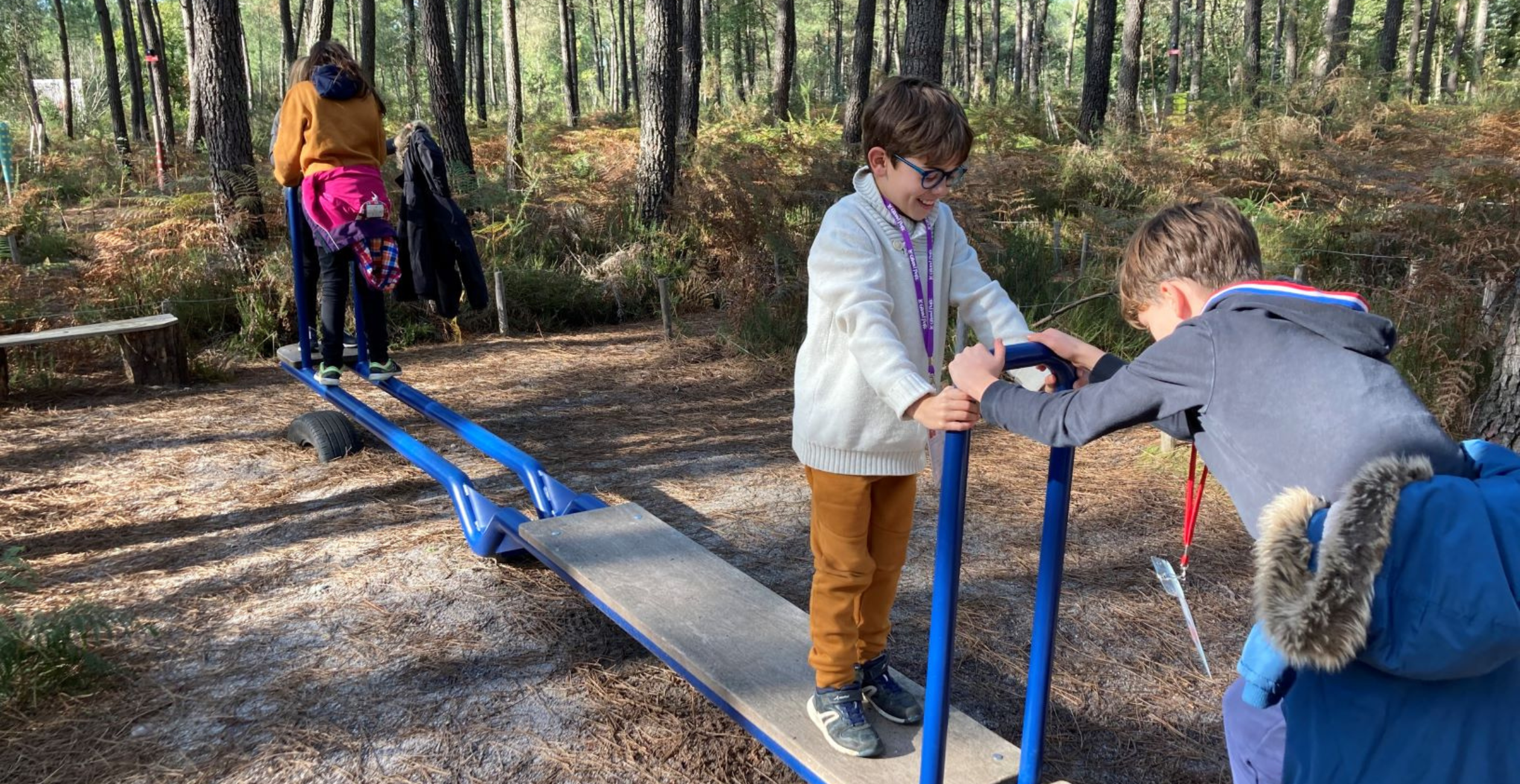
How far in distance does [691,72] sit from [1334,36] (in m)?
13.7

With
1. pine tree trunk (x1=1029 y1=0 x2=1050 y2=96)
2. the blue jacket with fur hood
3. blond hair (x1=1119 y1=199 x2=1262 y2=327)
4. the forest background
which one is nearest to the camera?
the blue jacket with fur hood

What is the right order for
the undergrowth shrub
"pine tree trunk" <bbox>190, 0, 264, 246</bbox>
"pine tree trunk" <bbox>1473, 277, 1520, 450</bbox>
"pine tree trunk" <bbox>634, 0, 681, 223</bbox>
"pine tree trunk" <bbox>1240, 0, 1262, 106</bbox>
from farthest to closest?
"pine tree trunk" <bbox>1240, 0, 1262, 106</bbox> < "pine tree trunk" <bbox>634, 0, 681, 223</bbox> < "pine tree trunk" <bbox>190, 0, 264, 246</bbox> < "pine tree trunk" <bbox>1473, 277, 1520, 450</bbox> < the undergrowth shrub

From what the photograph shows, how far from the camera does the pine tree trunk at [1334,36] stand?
55.6 ft

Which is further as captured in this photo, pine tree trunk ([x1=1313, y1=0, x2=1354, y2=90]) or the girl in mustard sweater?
pine tree trunk ([x1=1313, y1=0, x2=1354, y2=90])

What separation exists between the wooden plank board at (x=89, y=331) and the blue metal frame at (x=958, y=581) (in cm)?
627

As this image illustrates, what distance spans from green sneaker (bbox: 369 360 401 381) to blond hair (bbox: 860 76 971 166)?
3955 millimetres

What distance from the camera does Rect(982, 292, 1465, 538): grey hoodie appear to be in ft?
4.90

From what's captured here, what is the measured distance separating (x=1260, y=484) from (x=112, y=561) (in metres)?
4.44

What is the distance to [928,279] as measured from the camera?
8.10ft

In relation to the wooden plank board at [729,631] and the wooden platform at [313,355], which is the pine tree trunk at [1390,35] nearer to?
the wooden platform at [313,355]

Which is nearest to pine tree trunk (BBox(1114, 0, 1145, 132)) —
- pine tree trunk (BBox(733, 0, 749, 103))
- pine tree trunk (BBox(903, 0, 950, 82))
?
pine tree trunk (BBox(903, 0, 950, 82))

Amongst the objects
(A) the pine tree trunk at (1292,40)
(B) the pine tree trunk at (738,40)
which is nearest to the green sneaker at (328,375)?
(B) the pine tree trunk at (738,40)

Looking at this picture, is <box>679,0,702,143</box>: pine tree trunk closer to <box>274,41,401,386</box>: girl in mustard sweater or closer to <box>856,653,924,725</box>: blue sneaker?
<box>274,41,401,386</box>: girl in mustard sweater

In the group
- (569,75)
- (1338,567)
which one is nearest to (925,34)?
(1338,567)
